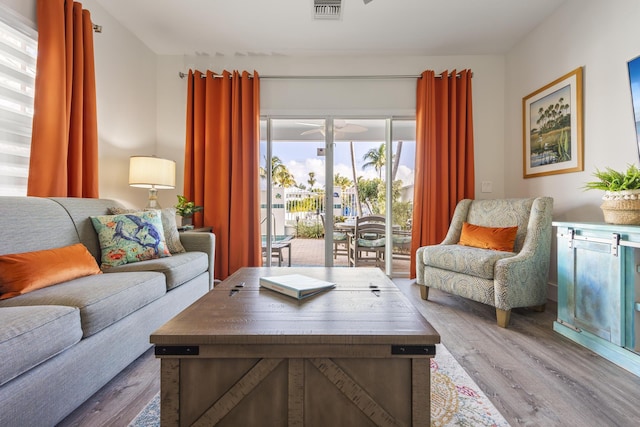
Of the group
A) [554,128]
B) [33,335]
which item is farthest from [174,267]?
[554,128]

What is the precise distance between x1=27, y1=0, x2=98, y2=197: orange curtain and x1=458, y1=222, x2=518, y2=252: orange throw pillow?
10.8 feet

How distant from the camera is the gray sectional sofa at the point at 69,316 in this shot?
95cm

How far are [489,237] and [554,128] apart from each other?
3.99 feet

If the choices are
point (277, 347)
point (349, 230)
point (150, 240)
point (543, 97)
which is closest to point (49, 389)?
point (277, 347)

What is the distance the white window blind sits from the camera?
1930mm

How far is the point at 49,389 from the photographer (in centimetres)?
104

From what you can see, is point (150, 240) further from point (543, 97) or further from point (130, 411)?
point (543, 97)

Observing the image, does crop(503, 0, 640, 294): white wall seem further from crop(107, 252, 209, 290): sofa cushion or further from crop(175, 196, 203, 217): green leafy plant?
crop(175, 196, 203, 217): green leafy plant

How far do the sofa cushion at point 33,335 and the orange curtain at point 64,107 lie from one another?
1.36m

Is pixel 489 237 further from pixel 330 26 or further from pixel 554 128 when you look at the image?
pixel 330 26

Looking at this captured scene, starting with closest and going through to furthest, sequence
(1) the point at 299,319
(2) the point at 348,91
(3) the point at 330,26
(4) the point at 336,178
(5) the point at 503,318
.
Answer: (1) the point at 299,319 < (5) the point at 503,318 < (3) the point at 330,26 < (2) the point at 348,91 < (4) the point at 336,178

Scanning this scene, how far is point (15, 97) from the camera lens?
2002mm

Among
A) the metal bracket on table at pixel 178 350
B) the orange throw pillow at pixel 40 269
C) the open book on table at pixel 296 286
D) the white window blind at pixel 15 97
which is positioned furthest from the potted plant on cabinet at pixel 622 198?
the white window blind at pixel 15 97

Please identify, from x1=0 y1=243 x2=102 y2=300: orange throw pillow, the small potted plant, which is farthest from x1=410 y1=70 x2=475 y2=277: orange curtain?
x1=0 y1=243 x2=102 y2=300: orange throw pillow
